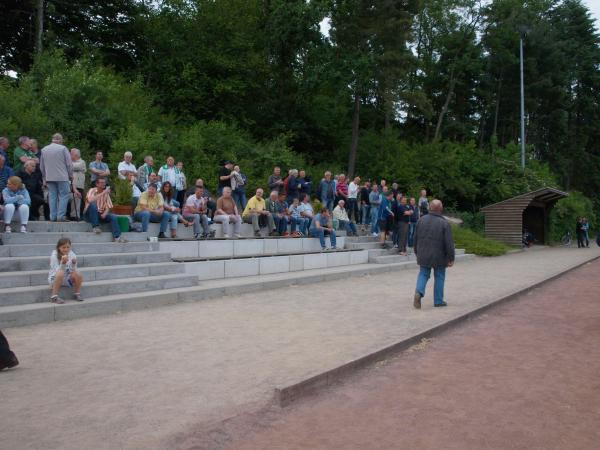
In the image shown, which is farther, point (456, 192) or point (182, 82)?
point (456, 192)

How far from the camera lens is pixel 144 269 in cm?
1005

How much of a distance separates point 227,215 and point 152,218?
225cm

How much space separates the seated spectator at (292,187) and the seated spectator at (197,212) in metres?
3.96

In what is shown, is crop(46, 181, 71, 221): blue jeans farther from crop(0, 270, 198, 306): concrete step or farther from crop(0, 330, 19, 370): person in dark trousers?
crop(0, 330, 19, 370): person in dark trousers

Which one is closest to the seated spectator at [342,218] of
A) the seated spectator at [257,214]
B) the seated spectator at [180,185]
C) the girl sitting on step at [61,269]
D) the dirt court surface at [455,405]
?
the seated spectator at [257,214]

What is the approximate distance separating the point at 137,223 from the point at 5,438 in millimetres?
8061

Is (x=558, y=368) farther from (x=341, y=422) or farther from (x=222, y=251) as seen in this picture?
(x=222, y=251)

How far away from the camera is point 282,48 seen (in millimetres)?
30750

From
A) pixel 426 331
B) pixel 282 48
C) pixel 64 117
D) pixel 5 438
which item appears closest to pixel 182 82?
pixel 282 48

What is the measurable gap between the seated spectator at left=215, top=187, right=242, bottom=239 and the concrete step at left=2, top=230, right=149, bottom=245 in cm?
244

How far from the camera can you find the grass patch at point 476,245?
22250 mm

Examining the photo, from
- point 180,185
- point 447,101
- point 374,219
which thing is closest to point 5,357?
point 180,185

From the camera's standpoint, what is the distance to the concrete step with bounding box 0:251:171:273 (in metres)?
8.67

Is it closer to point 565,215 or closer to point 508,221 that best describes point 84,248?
point 508,221
